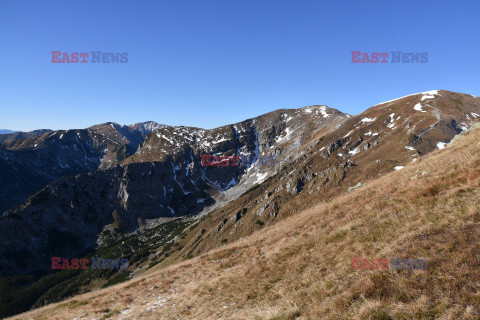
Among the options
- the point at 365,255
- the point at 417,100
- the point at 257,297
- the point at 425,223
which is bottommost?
the point at 257,297

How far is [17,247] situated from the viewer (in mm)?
175375

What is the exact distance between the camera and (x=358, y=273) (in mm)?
8898

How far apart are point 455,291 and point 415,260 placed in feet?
6.37

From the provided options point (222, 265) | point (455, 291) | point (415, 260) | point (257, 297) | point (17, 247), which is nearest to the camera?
point (455, 291)

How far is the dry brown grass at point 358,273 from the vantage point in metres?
6.54

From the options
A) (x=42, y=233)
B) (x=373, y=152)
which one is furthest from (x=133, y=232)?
(x=373, y=152)

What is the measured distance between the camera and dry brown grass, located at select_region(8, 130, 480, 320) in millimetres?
6544

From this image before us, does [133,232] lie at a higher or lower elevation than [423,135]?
lower

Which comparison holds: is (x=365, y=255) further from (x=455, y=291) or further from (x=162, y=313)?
(x=162, y=313)
